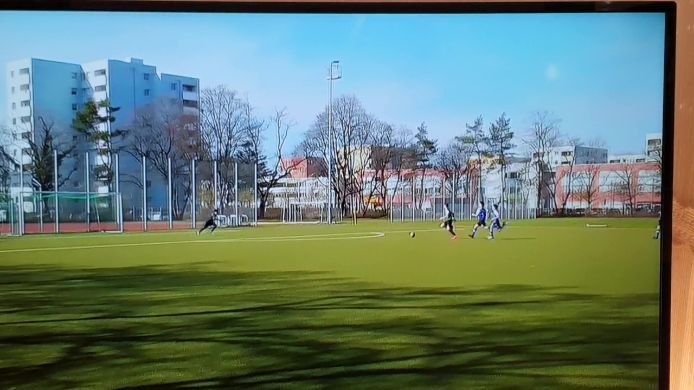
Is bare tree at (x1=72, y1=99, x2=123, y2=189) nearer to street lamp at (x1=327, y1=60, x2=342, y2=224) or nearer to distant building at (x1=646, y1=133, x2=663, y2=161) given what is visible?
street lamp at (x1=327, y1=60, x2=342, y2=224)

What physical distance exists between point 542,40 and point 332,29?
665 millimetres

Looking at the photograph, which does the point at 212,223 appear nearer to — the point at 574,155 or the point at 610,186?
the point at 574,155

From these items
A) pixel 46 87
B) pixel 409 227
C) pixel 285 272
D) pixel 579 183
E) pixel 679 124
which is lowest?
pixel 285 272

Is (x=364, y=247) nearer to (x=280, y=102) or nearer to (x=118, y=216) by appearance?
(x=280, y=102)

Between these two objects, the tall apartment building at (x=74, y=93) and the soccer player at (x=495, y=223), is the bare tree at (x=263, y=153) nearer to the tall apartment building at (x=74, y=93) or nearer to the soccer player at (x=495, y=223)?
the tall apartment building at (x=74, y=93)

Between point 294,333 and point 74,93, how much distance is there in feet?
3.28

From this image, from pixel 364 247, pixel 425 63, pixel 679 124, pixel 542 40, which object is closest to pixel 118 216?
pixel 364 247

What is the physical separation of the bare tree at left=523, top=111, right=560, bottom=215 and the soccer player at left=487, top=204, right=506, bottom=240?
154 millimetres

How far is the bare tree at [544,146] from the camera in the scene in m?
1.83

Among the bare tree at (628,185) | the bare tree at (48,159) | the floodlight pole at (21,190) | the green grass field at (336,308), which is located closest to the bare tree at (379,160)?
the green grass field at (336,308)

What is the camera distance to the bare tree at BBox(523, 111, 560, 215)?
1826 mm

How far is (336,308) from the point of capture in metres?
1.79

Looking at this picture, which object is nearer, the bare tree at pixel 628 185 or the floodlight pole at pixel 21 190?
the floodlight pole at pixel 21 190

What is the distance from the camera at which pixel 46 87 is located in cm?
173
